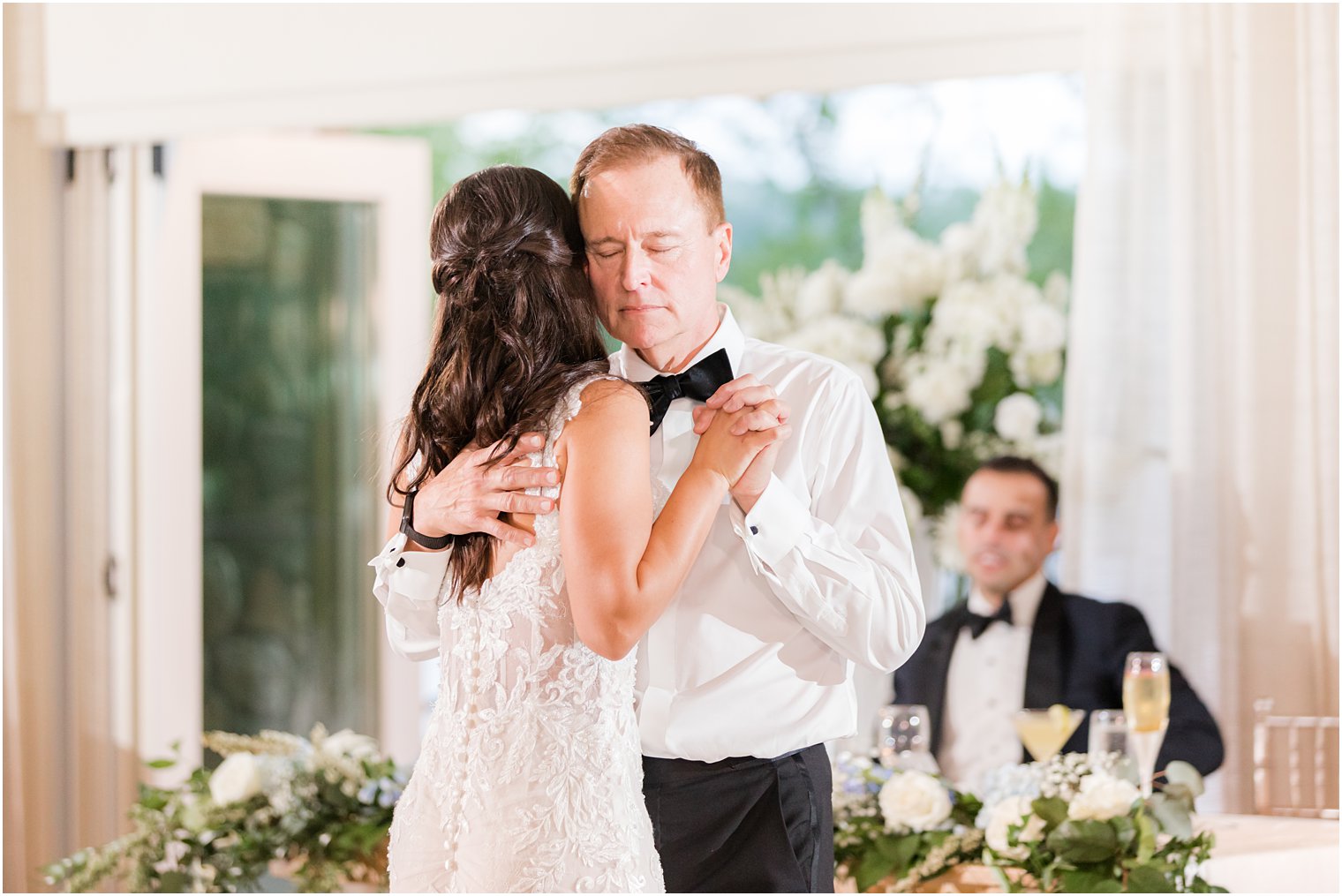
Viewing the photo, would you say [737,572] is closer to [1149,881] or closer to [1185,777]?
[1149,881]

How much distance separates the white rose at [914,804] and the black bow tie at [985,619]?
1338 millimetres

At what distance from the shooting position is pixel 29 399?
4102 mm

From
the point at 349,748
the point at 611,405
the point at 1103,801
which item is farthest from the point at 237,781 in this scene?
the point at 1103,801

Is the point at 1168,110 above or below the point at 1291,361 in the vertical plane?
above

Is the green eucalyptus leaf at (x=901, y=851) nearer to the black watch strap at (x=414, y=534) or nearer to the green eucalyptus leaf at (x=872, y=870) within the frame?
the green eucalyptus leaf at (x=872, y=870)

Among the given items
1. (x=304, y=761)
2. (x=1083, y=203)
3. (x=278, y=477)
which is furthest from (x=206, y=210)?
(x=1083, y=203)

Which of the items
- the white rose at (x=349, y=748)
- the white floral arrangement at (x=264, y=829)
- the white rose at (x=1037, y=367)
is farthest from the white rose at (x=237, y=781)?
→ the white rose at (x=1037, y=367)

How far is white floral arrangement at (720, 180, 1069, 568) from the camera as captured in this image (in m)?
3.56

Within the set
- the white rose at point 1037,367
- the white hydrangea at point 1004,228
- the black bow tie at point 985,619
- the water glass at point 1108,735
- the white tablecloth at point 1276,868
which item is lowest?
the white tablecloth at point 1276,868

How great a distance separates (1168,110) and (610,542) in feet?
8.05

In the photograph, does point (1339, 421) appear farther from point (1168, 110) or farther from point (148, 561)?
point (148, 561)

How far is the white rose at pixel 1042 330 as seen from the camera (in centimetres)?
352

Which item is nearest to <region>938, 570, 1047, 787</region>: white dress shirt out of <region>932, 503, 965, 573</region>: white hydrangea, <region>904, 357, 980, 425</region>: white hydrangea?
<region>932, 503, 965, 573</region>: white hydrangea

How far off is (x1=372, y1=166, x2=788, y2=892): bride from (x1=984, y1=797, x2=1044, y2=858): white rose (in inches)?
33.1
